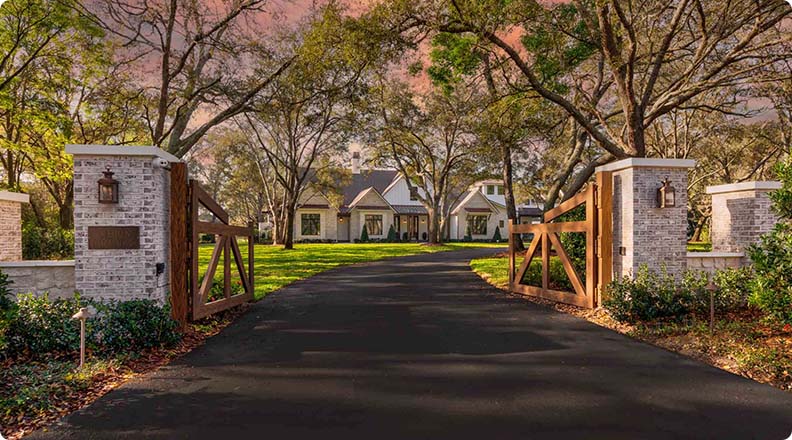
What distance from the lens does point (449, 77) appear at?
45.5ft

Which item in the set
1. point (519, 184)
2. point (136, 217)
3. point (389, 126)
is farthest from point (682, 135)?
point (136, 217)

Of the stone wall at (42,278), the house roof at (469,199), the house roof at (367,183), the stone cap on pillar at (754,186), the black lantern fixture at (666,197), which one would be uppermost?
the house roof at (367,183)

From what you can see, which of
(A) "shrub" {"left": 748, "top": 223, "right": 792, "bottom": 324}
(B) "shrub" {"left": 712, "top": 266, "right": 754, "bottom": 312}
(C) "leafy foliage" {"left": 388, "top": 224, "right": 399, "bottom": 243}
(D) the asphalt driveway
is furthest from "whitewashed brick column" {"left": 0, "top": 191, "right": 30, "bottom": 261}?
(C) "leafy foliage" {"left": 388, "top": 224, "right": 399, "bottom": 243}

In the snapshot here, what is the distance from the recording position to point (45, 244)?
57.0 feet

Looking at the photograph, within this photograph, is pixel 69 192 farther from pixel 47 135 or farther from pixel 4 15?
pixel 4 15

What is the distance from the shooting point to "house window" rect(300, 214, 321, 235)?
36.8 meters

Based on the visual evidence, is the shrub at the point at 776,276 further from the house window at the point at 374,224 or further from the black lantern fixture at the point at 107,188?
the house window at the point at 374,224

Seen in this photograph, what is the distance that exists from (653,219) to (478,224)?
34.5 m

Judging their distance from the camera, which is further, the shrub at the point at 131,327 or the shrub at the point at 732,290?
the shrub at the point at 732,290

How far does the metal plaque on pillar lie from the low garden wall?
29.6 feet

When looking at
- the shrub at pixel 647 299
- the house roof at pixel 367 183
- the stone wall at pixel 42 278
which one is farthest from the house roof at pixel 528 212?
the stone wall at pixel 42 278

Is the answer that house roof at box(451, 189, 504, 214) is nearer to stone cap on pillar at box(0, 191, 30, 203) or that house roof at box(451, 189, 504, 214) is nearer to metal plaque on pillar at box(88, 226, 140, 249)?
stone cap on pillar at box(0, 191, 30, 203)

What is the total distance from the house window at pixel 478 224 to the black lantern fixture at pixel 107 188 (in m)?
37.1

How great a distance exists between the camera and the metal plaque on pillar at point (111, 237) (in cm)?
538
